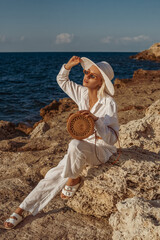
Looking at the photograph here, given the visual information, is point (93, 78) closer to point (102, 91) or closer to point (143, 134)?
point (102, 91)

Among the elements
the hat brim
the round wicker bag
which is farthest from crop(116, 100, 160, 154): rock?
the round wicker bag

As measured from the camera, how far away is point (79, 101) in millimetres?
3400

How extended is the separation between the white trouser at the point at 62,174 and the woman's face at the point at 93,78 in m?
0.75

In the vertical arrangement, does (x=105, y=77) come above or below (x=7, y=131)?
above

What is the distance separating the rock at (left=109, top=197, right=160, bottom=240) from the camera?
216cm

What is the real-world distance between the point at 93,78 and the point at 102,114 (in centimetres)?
47

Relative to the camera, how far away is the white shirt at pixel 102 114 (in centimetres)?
269

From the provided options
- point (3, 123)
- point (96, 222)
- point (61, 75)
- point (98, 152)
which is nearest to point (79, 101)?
point (61, 75)

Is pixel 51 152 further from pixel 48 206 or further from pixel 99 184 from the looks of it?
pixel 99 184

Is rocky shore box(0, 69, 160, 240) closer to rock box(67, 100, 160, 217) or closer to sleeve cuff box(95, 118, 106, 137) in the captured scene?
rock box(67, 100, 160, 217)

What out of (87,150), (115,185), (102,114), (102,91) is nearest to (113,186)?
(115,185)

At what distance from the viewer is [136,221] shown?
7.47 ft

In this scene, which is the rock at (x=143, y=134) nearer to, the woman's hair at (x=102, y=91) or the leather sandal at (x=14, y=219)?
the woman's hair at (x=102, y=91)

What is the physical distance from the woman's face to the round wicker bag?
0.62 meters
